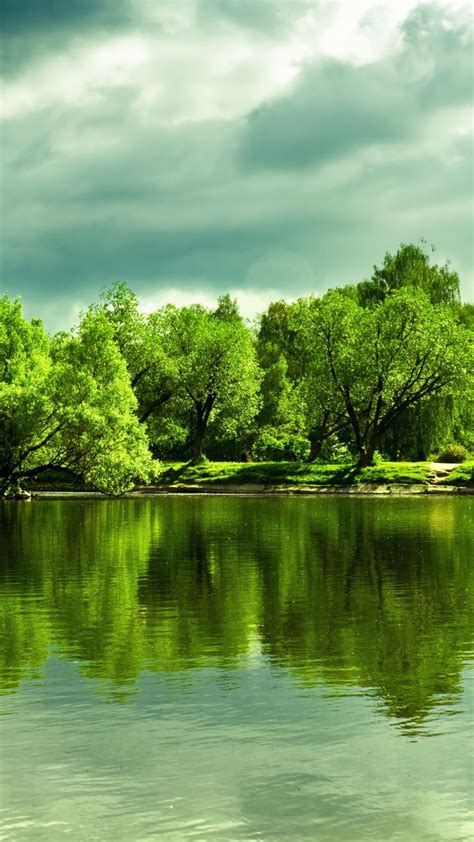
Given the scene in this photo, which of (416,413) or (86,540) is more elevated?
(416,413)

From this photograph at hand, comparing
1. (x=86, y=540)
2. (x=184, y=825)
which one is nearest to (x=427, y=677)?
(x=184, y=825)

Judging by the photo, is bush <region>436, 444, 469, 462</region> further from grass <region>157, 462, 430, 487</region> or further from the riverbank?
grass <region>157, 462, 430, 487</region>

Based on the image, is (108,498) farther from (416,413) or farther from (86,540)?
(86,540)

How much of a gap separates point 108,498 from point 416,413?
24.7 meters

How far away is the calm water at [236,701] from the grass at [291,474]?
138 feet

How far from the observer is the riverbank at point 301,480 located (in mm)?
64562

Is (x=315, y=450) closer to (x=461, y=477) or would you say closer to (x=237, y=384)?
(x=237, y=384)

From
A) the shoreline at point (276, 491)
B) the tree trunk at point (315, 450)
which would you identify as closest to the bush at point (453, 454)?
Answer: the shoreline at point (276, 491)

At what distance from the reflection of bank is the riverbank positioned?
29425mm

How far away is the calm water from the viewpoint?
724 centimetres

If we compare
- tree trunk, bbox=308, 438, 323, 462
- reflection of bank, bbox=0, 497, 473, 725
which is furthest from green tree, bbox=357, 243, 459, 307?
reflection of bank, bbox=0, 497, 473, 725

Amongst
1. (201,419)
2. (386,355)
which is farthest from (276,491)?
(201,419)

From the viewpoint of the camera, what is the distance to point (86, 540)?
3078cm

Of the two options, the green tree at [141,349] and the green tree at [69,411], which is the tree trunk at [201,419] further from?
the green tree at [69,411]
